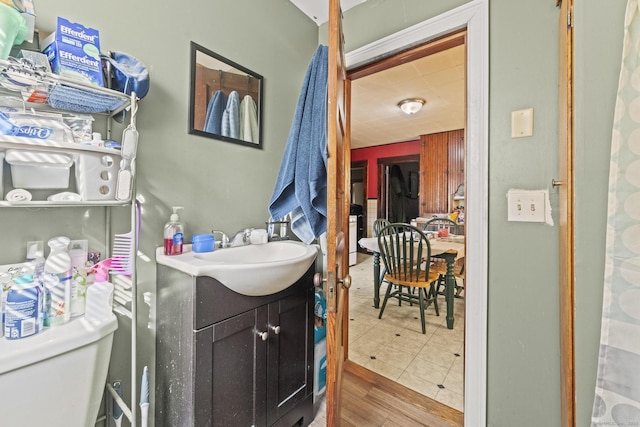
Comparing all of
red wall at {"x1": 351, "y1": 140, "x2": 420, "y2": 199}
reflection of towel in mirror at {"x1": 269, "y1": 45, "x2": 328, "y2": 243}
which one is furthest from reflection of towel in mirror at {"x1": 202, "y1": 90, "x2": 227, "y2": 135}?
red wall at {"x1": 351, "y1": 140, "x2": 420, "y2": 199}

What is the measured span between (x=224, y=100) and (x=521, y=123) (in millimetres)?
1441

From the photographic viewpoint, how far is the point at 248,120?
1495 mm

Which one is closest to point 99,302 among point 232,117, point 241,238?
point 241,238

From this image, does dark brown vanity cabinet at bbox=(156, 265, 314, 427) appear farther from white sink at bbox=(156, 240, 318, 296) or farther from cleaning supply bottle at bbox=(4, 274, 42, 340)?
cleaning supply bottle at bbox=(4, 274, 42, 340)

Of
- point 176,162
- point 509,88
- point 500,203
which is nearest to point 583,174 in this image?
point 500,203

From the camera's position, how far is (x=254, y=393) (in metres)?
1.03

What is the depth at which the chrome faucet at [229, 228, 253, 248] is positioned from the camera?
4.39ft

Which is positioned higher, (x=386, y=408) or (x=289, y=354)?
(x=289, y=354)

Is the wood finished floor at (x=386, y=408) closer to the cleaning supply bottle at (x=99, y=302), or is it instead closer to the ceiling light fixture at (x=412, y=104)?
the cleaning supply bottle at (x=99, y=302)

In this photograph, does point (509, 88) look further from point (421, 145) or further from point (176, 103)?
point (421, 145)

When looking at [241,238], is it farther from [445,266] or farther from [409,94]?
[409,94]

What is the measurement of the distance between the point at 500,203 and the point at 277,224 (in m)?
1.17

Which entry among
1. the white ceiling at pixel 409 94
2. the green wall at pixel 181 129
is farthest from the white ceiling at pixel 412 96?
the green wall at pixel 181 129

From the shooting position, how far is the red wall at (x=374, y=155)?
5602mm
